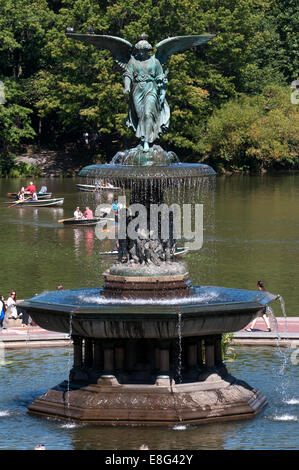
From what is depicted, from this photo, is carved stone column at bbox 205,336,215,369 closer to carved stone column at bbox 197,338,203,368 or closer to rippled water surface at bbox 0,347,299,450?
carved stone column at bbox 197,338,203,368

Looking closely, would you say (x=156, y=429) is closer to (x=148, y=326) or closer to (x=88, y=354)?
(x=148, y=326)

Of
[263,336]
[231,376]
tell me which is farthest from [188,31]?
[231,376]

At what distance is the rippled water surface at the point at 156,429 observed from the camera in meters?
23.1

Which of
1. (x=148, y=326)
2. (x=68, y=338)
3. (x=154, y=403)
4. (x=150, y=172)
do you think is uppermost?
(x=150, y=172)

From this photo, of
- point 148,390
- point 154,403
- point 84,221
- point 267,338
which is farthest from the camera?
point 84,221

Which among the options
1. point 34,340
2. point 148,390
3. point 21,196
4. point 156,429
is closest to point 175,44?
point 148,390

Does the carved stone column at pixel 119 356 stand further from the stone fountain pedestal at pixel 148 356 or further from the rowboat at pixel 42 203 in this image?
the rowboat at pixel 42 203

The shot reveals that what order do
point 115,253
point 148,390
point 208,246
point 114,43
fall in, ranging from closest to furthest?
point 148,390, point 114,43, point 115,253, point 208,246

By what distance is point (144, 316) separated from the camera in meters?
24.1

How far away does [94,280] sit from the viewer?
45812mm

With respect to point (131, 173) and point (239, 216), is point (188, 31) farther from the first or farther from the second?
point (131, 173)

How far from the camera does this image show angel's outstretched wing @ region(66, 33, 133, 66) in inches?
1079

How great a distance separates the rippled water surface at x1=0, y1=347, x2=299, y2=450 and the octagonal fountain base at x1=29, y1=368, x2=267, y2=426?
0.78 feet

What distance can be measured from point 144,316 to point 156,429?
224 centimetres
